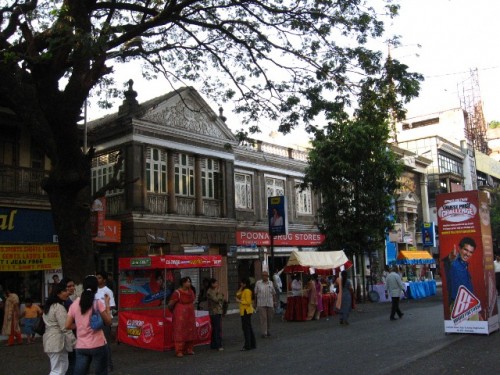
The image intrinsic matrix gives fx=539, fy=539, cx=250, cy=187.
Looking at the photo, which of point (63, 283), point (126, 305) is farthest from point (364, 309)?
point (63, 283)

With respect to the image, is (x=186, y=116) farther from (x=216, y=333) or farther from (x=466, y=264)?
(x=466, y=264)

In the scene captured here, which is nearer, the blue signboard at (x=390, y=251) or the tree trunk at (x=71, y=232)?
the tree trunk at (x=71, y=232)

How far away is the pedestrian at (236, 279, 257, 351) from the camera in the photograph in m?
11.3

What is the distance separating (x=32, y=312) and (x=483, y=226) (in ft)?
37.0

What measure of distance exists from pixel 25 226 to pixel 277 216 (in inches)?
364

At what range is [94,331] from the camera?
6.37 meters

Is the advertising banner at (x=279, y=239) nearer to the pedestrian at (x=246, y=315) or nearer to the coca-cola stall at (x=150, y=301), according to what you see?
the coca-cola stall at (x=150, y=301)

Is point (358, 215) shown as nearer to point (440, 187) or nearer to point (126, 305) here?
point (126, 305)

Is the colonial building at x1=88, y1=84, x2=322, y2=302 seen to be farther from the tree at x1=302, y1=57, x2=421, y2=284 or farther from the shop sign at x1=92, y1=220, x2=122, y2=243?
the tree at x1=302, y1=57, x2=421, y2=284

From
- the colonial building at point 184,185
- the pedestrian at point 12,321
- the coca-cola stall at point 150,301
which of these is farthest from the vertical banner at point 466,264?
the pedestrian at point 12,321

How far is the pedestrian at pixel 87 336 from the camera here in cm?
632

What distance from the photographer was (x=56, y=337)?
6.82 metres

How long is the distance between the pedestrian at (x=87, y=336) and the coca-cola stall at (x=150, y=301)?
5323 mm

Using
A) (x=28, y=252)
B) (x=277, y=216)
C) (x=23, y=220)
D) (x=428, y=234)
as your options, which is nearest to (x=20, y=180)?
(x=23, y=220)
